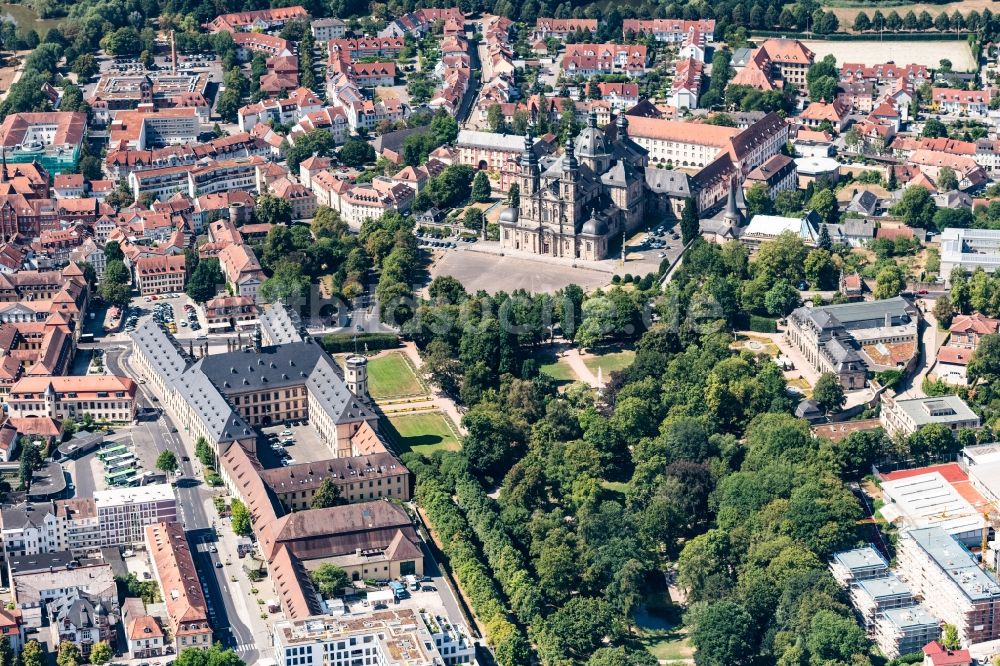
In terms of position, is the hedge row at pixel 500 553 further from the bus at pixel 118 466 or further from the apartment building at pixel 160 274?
the apartment building at pixel 160 274

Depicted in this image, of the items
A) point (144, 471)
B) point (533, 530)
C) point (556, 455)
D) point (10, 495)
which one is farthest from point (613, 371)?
point (10, 495)

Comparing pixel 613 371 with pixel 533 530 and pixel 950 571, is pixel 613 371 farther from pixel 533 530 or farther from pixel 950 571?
pixel 950 571

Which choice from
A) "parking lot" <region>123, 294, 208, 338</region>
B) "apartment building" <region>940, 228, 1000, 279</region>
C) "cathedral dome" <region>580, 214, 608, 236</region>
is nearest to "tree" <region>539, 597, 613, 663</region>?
"parking lot" <region>123, 294, 208, 338</region>

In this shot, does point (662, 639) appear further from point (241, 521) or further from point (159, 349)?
point (159, 349)

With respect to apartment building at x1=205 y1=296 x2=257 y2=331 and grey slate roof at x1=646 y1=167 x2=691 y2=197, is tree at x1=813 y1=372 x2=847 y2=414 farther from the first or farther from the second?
apartment building at x1=205 y1=296 x2=257 y2=331

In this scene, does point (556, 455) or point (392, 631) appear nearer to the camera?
point (392, 631)
